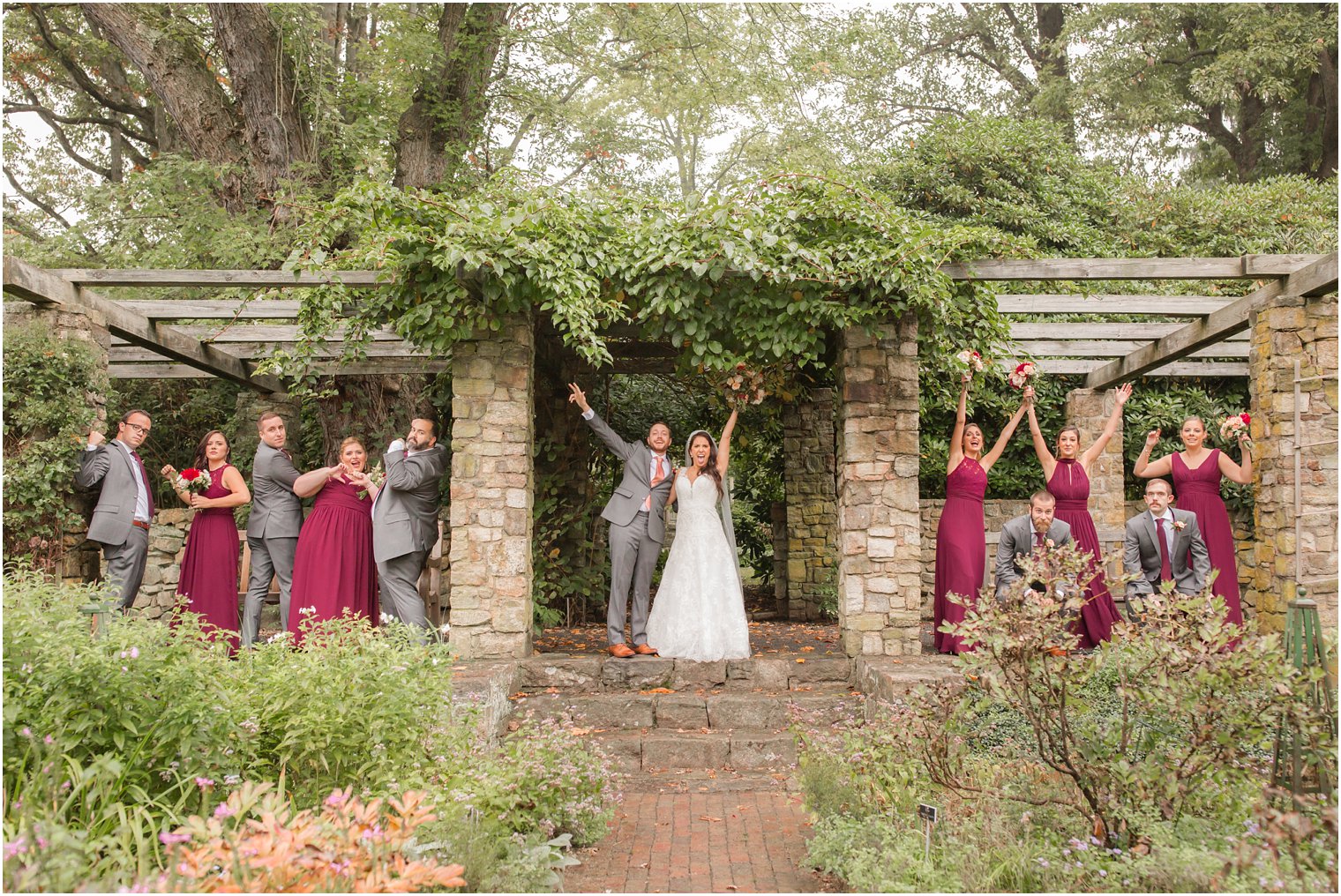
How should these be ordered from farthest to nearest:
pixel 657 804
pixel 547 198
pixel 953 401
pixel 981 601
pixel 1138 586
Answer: pixel 953 401
pixel 1138 586
pixel 547 198
pixel 657 804
pixel 981 601

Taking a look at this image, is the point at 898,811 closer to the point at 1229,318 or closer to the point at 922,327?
the point at 922,327

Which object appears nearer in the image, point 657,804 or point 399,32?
point 657,804

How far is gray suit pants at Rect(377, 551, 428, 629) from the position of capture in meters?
6.65

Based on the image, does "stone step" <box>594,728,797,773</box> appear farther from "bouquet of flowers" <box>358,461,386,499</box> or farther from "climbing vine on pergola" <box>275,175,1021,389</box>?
"bouquet of flowers" <box>358,461,386,499</box>

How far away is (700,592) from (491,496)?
65.3 inches

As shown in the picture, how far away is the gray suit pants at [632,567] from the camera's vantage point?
6996mm

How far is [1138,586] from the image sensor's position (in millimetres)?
6824

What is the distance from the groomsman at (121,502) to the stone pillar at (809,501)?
20.0 ft

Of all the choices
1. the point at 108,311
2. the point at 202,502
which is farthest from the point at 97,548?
the point at 108,311

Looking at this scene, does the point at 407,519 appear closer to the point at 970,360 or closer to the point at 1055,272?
the point at 970,360

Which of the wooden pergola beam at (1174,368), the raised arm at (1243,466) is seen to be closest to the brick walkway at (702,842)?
the raised arm at (1243,466)

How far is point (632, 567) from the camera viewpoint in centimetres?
711

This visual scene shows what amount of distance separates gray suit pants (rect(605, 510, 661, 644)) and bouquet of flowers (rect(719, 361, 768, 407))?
3.75 ft

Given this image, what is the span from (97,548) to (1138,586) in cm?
760
